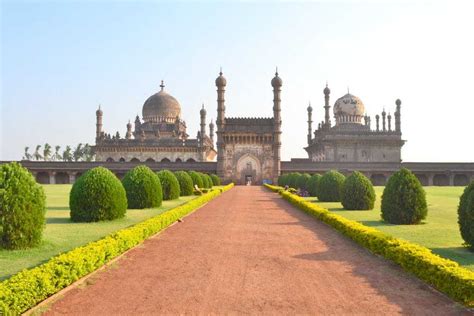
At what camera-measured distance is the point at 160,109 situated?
201 ft

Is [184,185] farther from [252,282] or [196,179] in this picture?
[252,282]

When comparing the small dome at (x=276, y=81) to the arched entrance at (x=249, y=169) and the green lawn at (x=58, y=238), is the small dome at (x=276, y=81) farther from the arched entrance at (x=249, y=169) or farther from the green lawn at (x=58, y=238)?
the green lawn at (x=58, y=238)

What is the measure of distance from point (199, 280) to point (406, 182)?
7.85 m

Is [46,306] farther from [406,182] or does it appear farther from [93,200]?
[406,182]

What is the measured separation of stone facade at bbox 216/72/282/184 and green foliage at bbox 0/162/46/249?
39160 millimetres

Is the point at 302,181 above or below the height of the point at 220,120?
below

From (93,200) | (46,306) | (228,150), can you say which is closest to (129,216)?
(93,200)

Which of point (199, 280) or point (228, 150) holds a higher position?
point (228, 150)

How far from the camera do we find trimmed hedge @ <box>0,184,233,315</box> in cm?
496

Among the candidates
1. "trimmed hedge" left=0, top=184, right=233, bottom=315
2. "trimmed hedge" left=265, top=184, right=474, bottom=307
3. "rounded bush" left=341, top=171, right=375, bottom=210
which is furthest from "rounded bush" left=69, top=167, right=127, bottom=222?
"rounded bush" left=341, top=171, right=375, bottom=210

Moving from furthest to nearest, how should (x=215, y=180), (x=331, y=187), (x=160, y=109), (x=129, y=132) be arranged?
(x=129, y=132), (x=160, y=109), (x=215, y=180), (x=331, y=187)

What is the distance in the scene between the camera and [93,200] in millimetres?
12961

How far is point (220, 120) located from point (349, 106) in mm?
18390

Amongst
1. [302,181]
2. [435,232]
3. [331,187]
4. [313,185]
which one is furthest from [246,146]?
[435,232]
